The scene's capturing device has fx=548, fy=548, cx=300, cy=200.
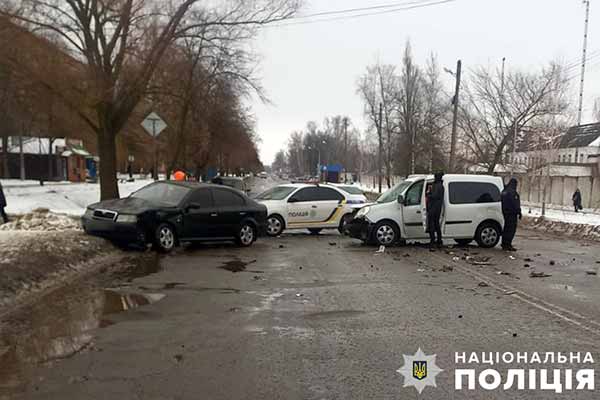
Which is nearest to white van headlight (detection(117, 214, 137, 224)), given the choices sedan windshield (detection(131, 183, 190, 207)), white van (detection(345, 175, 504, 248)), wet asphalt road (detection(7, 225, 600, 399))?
sedan windshield (detection(131, 183, 190, 207))

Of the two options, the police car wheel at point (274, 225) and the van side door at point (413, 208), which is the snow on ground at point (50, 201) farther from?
the van side door at point (413, 208)

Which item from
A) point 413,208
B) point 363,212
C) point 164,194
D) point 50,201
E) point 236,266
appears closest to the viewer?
point 236,266

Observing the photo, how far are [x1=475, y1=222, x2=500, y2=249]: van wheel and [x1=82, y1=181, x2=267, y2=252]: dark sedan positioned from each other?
560cm

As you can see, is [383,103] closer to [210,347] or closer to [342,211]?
[342,211]

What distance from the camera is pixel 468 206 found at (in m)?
14.0

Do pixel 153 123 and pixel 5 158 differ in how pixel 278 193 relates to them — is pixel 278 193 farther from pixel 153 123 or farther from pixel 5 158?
pixel 5 158

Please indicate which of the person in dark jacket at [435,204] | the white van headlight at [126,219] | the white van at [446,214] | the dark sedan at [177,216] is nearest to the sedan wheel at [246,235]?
the dark sedan at [177,216]

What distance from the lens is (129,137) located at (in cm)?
4719

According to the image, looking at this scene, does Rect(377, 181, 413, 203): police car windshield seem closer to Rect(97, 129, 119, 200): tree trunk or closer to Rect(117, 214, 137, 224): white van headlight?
Rect(117, 214, 137, 224): white van headlight

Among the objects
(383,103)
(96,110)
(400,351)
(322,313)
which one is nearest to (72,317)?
(322,313)

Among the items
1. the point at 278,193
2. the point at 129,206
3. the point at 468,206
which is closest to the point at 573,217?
the point at 468,206

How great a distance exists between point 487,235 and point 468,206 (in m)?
0.97

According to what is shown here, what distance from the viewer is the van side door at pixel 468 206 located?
45.5ft

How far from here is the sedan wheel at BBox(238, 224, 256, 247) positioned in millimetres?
13945
